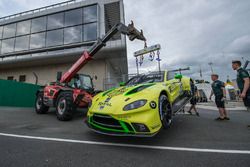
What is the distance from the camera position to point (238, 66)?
3764 millimetres

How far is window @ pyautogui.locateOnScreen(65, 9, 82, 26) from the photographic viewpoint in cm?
1262

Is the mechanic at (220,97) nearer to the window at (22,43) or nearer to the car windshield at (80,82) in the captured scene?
the car windshield at (80,82)

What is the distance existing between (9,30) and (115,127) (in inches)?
755

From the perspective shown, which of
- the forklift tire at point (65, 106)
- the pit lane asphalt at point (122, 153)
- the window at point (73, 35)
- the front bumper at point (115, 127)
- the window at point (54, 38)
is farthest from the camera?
the window at point (54, 38)

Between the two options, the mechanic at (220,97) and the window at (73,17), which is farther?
the window at (73,17)

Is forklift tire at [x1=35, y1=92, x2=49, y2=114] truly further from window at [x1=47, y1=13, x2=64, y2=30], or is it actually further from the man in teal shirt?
window at [x1=47, y1=13, x2=64, y2=30]

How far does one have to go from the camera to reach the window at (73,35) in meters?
12.1

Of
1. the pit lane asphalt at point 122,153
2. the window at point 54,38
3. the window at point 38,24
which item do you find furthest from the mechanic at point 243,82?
the window at point 38,24

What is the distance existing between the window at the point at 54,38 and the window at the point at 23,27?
3.03 metres

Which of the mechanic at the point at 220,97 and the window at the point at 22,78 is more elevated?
the window at the point at 22,78

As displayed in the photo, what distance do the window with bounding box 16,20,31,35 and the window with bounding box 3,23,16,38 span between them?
0.61 m

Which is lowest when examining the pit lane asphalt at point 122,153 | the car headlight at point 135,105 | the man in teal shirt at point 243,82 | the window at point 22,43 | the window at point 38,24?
the pit lane asphalt at point 122,153

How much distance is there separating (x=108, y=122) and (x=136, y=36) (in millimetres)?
4387

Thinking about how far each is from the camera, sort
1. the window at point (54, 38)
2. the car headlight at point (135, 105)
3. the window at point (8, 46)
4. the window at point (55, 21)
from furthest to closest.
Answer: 1. the window at point (8, 46)
2. the window at point (55, 21)
3. the window at point (54, 38)
4. the car headlight at point (135, 105)
